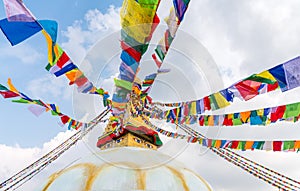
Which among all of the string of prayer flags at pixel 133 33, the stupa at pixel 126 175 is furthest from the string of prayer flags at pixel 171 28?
the stupa at pixel 126 175

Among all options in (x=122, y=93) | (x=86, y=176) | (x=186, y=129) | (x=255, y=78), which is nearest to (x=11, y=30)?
(x=122, y=93)

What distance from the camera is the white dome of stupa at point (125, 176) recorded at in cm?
557

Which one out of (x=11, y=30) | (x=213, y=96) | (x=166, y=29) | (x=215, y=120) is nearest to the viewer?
(x=11, y=30)

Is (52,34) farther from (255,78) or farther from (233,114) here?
(233,114)

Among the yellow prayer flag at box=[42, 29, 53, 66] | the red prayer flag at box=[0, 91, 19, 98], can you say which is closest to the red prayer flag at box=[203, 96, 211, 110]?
the yellow prayer flag at box=[42, 29, 53, 66]

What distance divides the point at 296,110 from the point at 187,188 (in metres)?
2.86

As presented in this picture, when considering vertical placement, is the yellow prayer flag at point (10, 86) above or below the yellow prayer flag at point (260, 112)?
below

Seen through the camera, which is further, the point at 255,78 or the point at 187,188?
the point at 187,188

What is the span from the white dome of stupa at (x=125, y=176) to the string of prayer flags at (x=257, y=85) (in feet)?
5.37

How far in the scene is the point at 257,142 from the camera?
662cm

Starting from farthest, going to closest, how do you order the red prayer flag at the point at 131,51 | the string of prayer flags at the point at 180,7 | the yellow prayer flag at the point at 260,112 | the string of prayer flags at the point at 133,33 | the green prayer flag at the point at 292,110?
the yellow prayer flag at the point at 260,112 → the green prayer flag at the point at 292,110 → the red prayer flag at the point at 131,51 → the string of prayer flags at the point at 180,7 → the string of prayer flags at the point at 133,33

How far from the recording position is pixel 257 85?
15.4 feet

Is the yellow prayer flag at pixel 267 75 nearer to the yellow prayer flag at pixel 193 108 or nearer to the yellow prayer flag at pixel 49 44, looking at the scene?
the yellow prayer flag at pixel 193 108

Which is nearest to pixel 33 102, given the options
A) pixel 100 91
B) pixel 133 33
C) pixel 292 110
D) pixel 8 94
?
A: pixel 8 94
